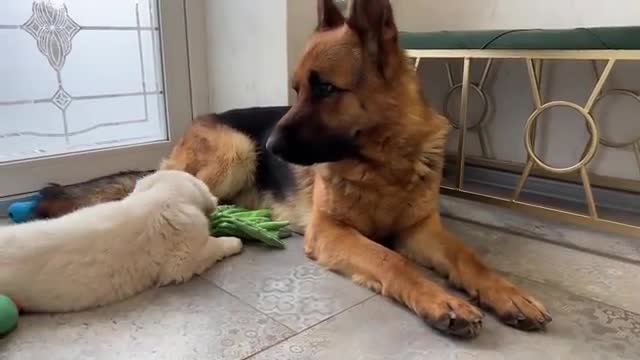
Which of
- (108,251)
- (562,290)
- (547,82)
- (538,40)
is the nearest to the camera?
(108,251)

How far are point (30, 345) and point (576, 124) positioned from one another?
83.0 inches

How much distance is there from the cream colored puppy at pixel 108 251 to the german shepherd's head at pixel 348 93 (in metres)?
0.34

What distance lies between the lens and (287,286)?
1.34 meters

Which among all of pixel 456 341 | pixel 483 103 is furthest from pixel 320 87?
pixel 483 103

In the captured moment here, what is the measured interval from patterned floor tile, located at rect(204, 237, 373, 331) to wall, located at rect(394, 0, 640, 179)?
4.27ft

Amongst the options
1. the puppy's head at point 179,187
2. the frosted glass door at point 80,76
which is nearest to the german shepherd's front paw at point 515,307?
the puppy's head at point 179,187

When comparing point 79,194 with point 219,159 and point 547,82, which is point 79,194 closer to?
point 219,159

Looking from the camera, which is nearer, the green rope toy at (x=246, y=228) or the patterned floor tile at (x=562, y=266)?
the patterned floor tile at (x=562, y=266)

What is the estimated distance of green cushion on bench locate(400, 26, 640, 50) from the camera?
Result: 143 cm

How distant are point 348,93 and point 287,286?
555mm

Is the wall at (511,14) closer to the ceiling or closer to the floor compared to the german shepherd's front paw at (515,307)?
closer to the ceiling

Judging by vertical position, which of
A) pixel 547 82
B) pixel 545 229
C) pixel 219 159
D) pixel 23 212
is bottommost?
pixel 545 229

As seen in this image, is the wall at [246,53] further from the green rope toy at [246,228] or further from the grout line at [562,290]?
the grout line at [562,290]

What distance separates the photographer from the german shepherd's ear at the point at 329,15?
151 cm
